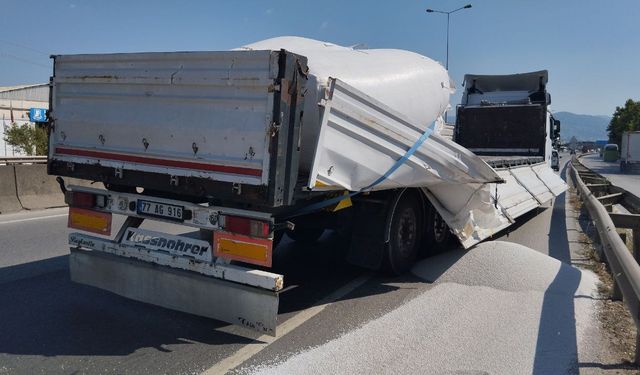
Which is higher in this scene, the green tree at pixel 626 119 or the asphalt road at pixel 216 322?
the green tree at pixel 626 119

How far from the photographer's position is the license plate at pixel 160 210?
4.65 meters

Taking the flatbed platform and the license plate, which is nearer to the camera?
the license plate

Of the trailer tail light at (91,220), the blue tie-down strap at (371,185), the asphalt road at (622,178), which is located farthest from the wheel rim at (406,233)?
the asphalt road at (622,178)

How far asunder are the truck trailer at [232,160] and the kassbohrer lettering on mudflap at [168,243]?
11 mm

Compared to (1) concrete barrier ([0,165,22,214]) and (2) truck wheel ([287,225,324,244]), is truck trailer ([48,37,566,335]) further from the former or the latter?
(1) concrete barrier ([0,165,22,214])

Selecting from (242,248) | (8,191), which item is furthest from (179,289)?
(8,191)

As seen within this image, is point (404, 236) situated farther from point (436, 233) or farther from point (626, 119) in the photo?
point (626, 119)

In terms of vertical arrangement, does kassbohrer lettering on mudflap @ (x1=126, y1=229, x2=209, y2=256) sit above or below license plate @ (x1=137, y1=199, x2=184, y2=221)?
below

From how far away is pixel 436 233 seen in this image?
278 inches

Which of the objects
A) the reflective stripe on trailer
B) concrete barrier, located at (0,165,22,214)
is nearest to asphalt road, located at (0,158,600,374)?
the reflective stripe on trailer

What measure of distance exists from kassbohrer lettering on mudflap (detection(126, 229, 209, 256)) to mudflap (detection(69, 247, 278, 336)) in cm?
17

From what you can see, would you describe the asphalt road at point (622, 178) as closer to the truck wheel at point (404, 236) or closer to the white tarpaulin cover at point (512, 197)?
the white tarpaulin cover at point (512, 197)

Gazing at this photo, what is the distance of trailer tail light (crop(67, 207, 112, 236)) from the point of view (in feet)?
16.8

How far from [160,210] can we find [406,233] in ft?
9.60
